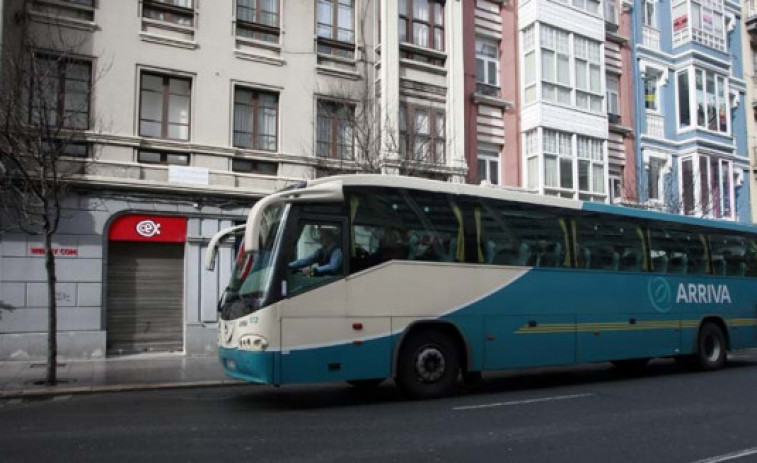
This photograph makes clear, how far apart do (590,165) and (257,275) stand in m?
18.3

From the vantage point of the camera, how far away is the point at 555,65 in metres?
23.7

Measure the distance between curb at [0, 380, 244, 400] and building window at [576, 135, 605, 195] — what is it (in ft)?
52.6

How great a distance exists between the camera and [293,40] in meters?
19.0

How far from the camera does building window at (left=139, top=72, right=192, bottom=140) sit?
1711 cm

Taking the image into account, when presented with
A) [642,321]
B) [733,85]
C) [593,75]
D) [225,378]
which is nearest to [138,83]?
[225,378]

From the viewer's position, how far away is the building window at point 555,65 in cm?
2338

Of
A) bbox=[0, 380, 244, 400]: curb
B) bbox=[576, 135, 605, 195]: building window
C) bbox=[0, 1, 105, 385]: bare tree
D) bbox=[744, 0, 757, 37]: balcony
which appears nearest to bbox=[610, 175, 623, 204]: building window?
bbox=[576, 135, 605, 195]: building window

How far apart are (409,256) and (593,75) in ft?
59.3

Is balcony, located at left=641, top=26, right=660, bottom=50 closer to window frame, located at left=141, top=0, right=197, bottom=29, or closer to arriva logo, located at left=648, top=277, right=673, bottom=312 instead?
arriva logo, located at left=648, top=277, right=673, bottom=312

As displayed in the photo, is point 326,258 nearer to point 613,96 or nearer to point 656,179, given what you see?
point 613,96

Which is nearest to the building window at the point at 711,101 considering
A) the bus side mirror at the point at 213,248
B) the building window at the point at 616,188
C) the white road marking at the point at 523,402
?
the building window at the point at 616,188

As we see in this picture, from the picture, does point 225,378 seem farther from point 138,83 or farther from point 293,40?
point 293,40

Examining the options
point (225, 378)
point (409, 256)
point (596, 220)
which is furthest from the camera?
point (225, 378)

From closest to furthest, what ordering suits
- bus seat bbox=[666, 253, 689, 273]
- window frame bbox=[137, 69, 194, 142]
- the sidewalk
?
the sidewalk, bus seat bbox=[666, 253, 689, 273], window frame bbox=[137, 69, 194, 142]
